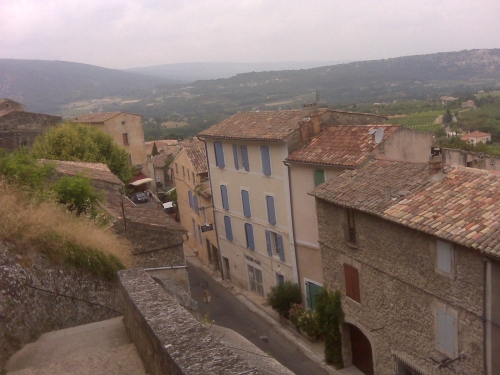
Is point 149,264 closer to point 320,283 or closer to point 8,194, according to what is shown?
point 8,194

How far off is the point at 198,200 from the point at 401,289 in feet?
57.3

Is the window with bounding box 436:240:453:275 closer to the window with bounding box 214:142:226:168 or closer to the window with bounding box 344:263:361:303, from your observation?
the window with bounding box 344:263:361:303

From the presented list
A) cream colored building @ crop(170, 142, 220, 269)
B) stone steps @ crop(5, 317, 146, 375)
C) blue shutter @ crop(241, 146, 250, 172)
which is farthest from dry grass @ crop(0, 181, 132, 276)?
cream colored building @ crop(170, 142, 220, 269)

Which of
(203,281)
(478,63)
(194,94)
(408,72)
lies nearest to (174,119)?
(194,94)

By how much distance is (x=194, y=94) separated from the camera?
179 metres

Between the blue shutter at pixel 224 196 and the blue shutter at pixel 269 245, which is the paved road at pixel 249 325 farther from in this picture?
the blue shutter at pixel 224 196

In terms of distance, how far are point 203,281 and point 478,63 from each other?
145826mm

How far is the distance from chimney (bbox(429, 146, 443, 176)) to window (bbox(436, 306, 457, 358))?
11.6 ft

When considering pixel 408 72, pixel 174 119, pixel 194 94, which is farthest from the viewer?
pixel 194 94

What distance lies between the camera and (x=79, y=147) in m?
27.5

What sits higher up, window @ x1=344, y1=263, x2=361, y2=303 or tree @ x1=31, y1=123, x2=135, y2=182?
tree @ x1=31, y1=123, x2=135, y2=182

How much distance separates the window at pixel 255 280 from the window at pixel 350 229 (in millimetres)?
9661

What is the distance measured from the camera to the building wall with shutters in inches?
785

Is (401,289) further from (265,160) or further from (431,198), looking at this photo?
(265,160)
